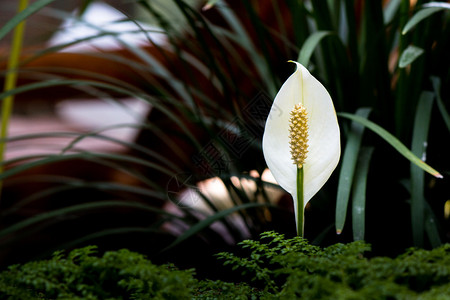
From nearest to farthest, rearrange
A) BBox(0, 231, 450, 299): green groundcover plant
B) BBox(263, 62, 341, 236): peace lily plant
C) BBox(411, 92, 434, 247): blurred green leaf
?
BBox(0, 231, 450, 299): green groundcover plant < BBox(263, 62, 341, 236): peace lily plant < BBox(411, 92, 434, 247): blurred green leaf

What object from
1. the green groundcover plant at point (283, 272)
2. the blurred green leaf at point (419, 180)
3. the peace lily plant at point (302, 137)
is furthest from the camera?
the blurred green leaf at point (419, 180)

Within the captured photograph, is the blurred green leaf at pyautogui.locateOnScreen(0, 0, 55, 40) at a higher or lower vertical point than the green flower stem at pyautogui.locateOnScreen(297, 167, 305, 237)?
higher

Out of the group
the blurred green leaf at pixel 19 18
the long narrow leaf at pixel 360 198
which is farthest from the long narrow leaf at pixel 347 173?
the blurred green leaf at pixel 19 18

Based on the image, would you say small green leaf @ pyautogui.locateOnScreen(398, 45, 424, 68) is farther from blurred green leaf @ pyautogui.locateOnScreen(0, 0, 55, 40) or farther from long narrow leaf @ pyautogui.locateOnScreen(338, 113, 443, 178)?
blurred green leaf @ pyautogui.locateOnScreen(0, 0, 55, 40)

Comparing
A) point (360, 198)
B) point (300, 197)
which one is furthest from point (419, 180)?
point (300, 197)

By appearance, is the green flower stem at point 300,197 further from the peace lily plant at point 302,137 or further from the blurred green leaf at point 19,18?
the blurred green leaf at point 19,18

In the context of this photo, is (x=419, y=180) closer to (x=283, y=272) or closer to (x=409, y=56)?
(x=409, y=56)

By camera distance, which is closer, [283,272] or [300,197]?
[283,272]

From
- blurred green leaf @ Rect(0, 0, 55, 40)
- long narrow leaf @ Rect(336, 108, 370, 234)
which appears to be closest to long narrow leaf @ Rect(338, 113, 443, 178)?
long narrow leaf @ Rect(336, 108, 370, 234)
